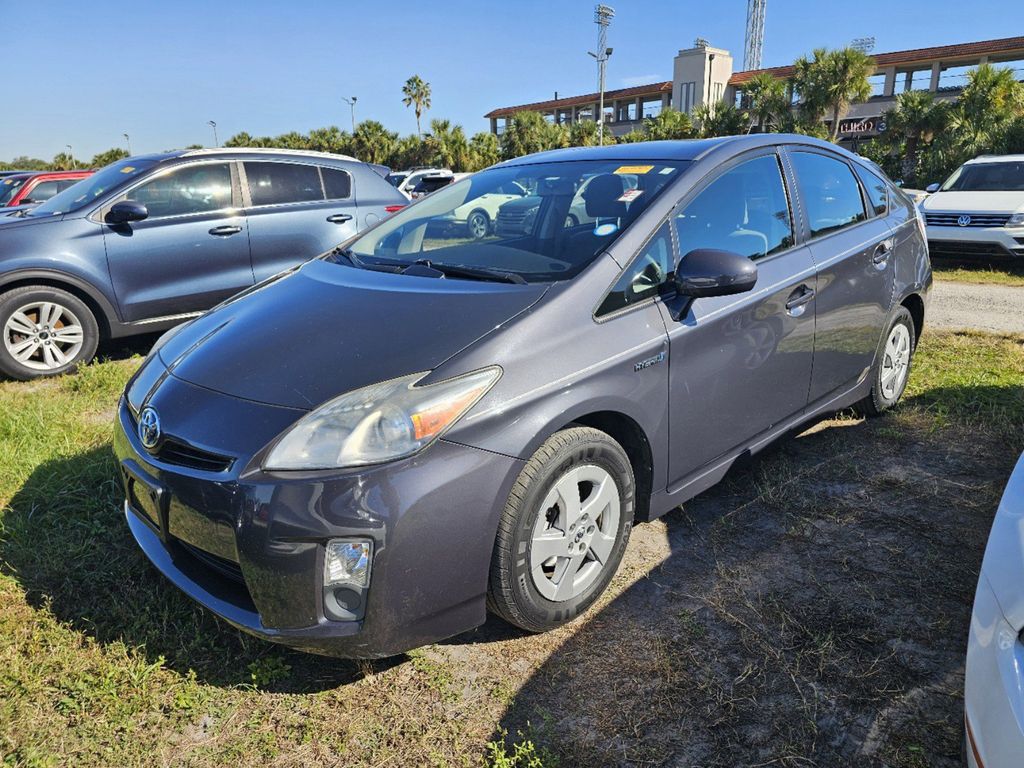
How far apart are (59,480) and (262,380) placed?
6.14 feet

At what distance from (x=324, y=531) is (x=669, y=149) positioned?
2212mm

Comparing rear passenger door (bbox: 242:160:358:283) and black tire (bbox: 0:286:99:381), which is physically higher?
rear passenger door (bbox: 242:160:358:283)

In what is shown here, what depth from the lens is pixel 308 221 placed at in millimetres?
6137

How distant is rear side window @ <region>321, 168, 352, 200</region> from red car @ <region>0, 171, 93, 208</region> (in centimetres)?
620

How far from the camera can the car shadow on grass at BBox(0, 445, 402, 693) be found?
2283 mm

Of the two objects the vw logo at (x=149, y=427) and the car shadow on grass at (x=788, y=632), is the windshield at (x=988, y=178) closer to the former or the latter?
the car shadow on grass at (x=788, y=632)

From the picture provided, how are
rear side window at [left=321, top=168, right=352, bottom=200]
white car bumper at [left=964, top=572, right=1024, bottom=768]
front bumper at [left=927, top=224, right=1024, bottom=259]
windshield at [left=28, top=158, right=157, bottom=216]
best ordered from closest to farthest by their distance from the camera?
white car bumper at [left=964, top=572, right=1024, bottom=768], windshield at [left=28, top=158, right=157, bottom=216], rear side window at [left=321, top=168, right=352, bottom=200], front bumper at [left=927, top=224, right=1024, bottom=259]

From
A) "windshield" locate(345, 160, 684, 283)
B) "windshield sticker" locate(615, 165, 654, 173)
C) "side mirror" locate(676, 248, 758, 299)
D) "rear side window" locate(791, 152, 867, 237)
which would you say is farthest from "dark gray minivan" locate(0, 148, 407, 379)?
"side mirror" locate(676, 248, 758, 299)

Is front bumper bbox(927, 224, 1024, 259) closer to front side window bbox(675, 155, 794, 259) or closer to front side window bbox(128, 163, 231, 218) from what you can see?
front side window bbox(675, 155, 794, 259)

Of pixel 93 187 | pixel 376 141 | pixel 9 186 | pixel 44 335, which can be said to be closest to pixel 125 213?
pixel 93 187

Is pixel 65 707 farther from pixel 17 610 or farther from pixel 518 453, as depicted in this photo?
pixel 518 453

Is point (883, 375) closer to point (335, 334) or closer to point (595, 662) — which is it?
point (595, 662)

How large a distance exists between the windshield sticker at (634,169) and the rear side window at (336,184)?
399cm

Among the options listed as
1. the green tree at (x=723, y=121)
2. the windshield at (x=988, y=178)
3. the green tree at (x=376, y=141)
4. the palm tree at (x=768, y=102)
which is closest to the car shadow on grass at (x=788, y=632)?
the windshield at (x=988, y=178)
